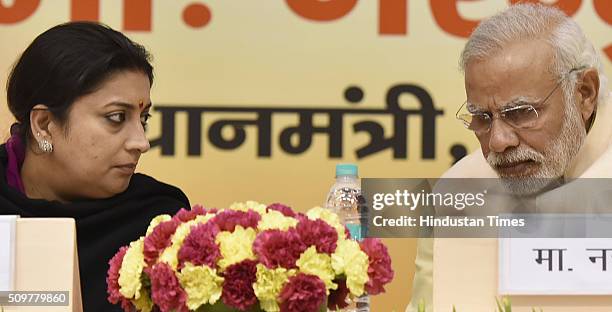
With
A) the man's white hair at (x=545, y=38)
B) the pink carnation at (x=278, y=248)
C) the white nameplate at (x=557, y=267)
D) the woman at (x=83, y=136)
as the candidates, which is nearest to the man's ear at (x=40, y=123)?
→ the woman at (x=83, y=136)

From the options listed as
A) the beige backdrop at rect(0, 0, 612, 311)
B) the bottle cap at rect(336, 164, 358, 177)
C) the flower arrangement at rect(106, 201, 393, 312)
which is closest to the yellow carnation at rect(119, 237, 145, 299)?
the flower arrangement at rect(106, 201, 393, 312)

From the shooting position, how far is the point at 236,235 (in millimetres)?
1617

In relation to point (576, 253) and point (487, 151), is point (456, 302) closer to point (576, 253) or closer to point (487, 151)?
point (576, 253)

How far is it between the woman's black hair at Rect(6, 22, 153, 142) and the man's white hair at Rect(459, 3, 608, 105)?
807 millimetres

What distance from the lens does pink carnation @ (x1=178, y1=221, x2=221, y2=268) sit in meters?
1.59

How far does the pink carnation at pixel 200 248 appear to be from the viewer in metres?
1.59

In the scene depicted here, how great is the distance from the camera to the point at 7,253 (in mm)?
1794

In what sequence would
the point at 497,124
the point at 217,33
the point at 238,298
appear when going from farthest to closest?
the point at 217,33, the point at 497,124, the point at 238,298

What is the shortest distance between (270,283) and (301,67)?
1.90m

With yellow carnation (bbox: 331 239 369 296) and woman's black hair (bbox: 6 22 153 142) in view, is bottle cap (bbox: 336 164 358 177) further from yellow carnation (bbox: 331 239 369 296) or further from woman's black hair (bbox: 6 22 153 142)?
yellow carnation (bbox: 331 239 369 296)

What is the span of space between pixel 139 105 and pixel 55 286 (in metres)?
0.79

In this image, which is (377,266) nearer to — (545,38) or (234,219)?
(234,219)

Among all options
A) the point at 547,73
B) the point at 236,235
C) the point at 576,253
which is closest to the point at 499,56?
the point at 547,73

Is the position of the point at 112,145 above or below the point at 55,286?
above
